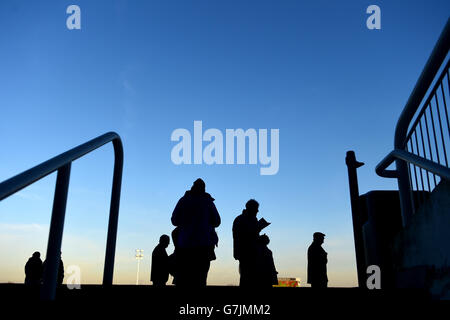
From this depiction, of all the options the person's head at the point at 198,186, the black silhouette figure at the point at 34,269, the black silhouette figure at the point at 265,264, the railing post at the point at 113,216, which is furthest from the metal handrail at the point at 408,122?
the black silhouette figure at the point at 34,269

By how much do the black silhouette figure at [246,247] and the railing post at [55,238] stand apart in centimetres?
335

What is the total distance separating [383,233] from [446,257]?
4.93 ft

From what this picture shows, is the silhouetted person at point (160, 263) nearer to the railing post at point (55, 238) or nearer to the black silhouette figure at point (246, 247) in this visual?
the black silhouette figure at point (246, 247)

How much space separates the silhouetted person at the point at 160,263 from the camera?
22.3 feet

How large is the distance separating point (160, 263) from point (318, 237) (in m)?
3.00

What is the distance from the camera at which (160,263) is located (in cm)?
681

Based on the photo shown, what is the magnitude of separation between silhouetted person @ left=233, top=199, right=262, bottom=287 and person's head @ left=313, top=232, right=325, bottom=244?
194cm

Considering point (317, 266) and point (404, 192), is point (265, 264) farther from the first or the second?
point (404, 192)

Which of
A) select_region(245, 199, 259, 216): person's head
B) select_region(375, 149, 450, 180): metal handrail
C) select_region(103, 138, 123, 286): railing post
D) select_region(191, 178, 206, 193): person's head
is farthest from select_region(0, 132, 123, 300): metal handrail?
select_region(245, 199, 259, 216): person's head

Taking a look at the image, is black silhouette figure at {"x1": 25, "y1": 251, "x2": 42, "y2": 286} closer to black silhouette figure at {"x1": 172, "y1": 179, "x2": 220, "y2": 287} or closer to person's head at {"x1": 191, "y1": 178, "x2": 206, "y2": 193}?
black silhouette figure at {"x1": 172, "y1": 179, "x2": 220, "y2": 287}

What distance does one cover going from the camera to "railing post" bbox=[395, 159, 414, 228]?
3.49 meters
